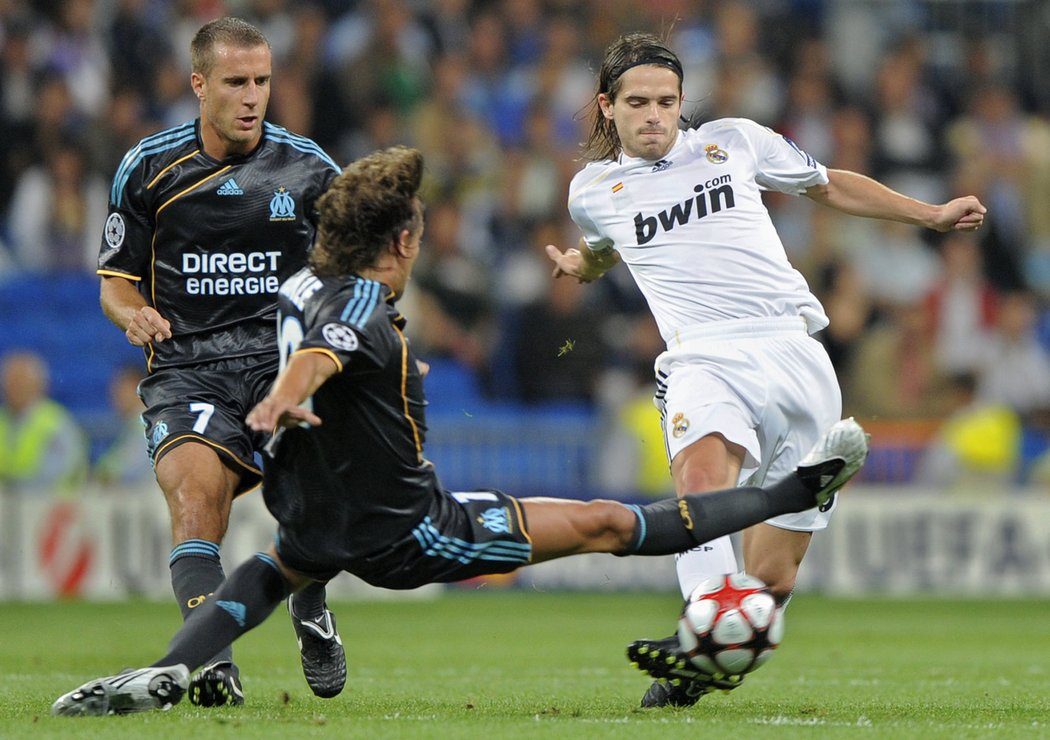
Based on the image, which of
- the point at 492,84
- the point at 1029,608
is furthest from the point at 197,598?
the point at 492,84

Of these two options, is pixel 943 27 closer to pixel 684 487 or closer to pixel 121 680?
pixel 684 487

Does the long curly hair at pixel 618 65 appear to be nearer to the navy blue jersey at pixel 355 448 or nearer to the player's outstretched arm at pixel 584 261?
the player's outstretched arm at pixel 584 261

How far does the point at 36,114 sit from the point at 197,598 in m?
10.6

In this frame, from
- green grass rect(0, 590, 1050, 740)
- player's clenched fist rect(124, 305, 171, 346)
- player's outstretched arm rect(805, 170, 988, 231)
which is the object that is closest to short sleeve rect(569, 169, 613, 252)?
player's outstretched arm rect(805, 170, 988, 231)

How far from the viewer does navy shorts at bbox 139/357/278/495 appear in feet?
21.4

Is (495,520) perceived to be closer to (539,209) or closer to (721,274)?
(721,274)

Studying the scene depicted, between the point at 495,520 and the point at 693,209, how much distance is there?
169 centimetres

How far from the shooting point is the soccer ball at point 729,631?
5.59 m

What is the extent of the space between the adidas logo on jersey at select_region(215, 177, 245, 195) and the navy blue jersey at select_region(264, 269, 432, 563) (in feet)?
4.72

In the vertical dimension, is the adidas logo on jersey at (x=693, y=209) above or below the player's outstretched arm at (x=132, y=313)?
above

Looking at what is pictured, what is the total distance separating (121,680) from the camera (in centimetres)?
551

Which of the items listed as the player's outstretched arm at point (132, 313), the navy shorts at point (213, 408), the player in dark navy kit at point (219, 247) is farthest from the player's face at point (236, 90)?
the navy shorts at point (213, 408)

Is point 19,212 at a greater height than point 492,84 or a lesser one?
lesser

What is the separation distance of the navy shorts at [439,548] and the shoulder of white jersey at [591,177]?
1.64 metres
